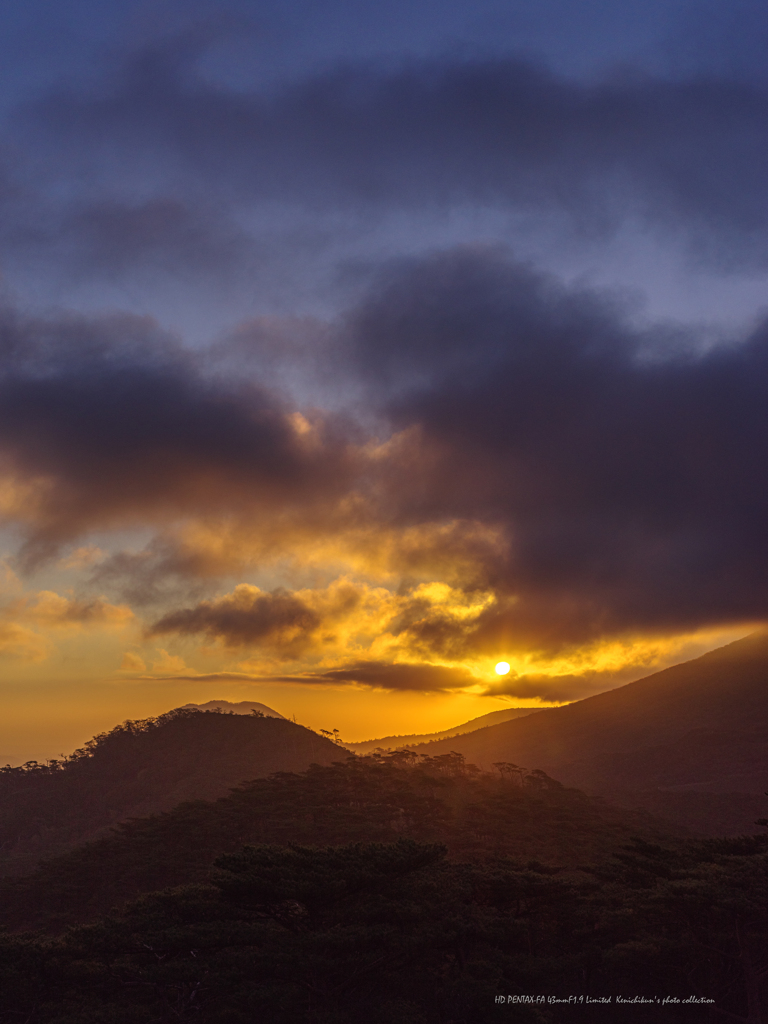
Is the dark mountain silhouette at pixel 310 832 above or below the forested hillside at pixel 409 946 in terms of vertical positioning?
below

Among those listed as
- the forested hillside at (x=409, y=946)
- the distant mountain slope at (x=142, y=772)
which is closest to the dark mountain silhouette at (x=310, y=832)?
the forested hillside at (x=409, y=946)

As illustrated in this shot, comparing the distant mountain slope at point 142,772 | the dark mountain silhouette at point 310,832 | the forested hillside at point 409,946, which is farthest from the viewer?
the distant mountain slope at point 142,772

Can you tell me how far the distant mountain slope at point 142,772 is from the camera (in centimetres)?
12469

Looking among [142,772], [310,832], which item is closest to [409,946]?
[310,832]

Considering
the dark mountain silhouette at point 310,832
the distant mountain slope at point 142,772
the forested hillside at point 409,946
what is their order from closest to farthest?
1. the forested hillside at point 409,946
2. the dark mountain silhouette at point 310,832
3. the distant mountain slope at point 142,772

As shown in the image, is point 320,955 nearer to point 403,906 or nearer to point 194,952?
point 403,906

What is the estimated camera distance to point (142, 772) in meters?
154

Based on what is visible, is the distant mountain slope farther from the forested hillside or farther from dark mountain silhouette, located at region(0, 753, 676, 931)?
the forested hillside

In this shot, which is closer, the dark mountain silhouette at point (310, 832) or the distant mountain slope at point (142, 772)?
the dark mountain silhouette at point (310, 832)

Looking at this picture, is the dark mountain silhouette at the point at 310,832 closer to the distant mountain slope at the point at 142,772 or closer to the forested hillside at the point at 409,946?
the forested hillside at the point at 409,946

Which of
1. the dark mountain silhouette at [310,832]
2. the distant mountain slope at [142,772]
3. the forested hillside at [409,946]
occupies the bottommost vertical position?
the distant mountain slope at [142,772]

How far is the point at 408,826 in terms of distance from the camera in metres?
74.7

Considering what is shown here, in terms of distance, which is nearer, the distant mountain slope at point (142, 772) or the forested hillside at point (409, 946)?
the forested hillside at point (409, 946)

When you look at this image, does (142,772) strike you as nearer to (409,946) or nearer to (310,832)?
(310,832)
